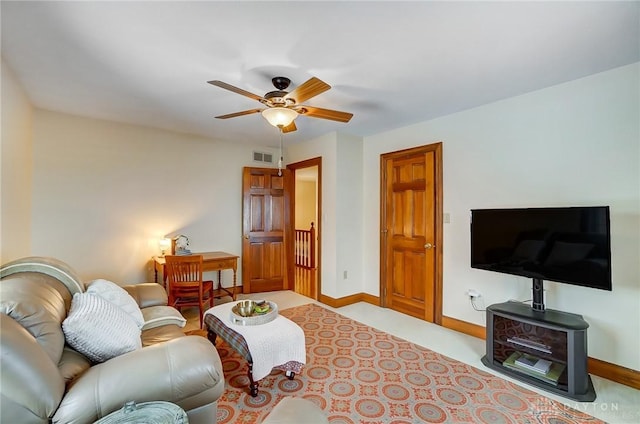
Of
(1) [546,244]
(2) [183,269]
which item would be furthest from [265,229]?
(1) [546,244]

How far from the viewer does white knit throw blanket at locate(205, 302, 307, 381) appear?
2043mm

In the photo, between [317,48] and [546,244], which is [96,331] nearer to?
[317,48]

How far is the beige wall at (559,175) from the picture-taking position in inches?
89.9

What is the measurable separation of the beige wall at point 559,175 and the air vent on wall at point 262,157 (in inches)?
105

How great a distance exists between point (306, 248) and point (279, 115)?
15.8ft

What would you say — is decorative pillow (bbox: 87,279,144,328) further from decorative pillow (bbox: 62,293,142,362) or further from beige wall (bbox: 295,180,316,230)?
beige wall (bbox: 295,180,316,230)

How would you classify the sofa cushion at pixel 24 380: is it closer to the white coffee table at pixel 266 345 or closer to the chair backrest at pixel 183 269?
the white coffee table at pixel 266 345

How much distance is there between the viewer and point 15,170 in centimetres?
263

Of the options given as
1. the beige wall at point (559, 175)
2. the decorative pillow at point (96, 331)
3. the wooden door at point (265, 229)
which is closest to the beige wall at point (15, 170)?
the decorative pillow at point (96, 331)

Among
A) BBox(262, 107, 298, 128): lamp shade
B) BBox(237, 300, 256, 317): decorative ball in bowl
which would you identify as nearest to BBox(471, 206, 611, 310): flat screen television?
BBox(262, 107, 298, 128): lamp shade

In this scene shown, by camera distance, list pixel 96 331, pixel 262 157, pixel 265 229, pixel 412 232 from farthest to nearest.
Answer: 1. pixel 262 157
2. pixel 265 229
3. pixel 412 232
4. pixel 96 331

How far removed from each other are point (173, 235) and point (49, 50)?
261cm

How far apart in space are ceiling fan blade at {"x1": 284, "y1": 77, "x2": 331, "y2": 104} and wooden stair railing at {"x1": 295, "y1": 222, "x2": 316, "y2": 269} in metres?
4.47

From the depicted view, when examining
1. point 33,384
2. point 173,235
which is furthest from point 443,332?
point 173,235
